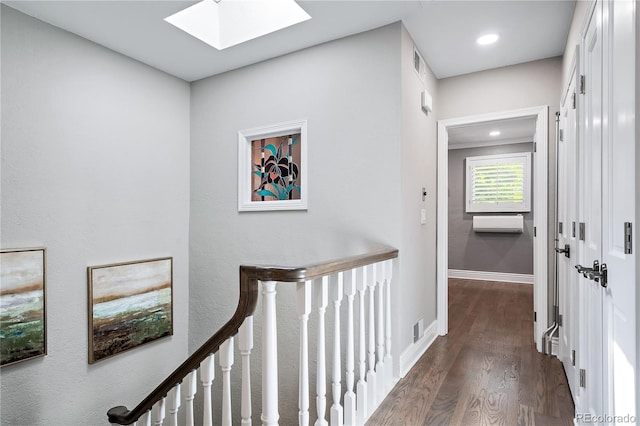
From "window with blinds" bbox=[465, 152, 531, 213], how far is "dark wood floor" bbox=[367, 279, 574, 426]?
2.78 metres

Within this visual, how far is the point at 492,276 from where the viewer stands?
19.9ft

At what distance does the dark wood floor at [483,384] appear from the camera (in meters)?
1.93

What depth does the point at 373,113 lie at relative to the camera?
2.65 m

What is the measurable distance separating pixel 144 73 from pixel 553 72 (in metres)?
3.67

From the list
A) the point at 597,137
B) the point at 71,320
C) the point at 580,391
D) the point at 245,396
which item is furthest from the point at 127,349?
the point at 597,137

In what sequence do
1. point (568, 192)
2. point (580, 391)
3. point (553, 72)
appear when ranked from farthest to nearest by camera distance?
point (553, 72), point (568, 192), point (580, 391)

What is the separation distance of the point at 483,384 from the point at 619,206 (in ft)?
5.30

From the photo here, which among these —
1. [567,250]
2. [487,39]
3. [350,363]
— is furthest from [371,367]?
[487,39]

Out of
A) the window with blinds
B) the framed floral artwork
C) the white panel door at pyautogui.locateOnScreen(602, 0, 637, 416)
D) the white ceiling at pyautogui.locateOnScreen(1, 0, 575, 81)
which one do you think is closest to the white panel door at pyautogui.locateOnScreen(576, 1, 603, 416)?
the white panel door at pyautogui.locateOnScreen(602, 0, 637, 416)

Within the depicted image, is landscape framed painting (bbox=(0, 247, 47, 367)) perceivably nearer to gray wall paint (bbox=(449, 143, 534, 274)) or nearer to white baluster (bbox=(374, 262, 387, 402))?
white baluster (bbox=(374, 262, 387, 402))

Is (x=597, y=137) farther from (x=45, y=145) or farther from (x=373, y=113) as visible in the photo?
(x=45, y=145)

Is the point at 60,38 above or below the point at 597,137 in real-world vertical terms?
above

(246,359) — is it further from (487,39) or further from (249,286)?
(487,39)

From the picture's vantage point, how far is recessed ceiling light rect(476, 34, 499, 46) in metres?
2.69
